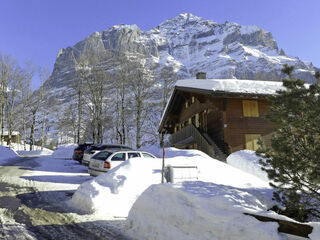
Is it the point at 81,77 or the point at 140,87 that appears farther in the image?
the point at 81,77

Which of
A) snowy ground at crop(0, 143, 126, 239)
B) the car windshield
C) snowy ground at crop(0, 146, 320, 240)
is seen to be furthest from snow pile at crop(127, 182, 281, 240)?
the car windshield

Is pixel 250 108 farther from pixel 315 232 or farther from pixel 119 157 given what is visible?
pixel 315 232

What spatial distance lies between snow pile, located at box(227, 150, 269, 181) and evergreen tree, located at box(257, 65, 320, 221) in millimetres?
7617

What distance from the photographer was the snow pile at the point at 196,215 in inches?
139

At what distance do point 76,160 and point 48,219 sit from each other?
13543 mm

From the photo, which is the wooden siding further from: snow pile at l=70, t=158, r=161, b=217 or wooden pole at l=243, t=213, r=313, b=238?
wooden pole at l=243, t=213, r=313, b=238

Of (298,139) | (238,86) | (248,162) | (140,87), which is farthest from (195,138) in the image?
(298,139)

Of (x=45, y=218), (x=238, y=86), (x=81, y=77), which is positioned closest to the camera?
(x=45, y=218)

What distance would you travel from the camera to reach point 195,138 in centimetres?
1864

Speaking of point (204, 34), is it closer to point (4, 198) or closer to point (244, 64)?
point (244, 64)

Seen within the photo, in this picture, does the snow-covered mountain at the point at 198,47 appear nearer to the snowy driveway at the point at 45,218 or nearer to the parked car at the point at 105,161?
the parked car at the point at 105,161

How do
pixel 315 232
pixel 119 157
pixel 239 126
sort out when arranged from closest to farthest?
1. pixel 315 232
2. pixel 119 157
3. pixel 239 126

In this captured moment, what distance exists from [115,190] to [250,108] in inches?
537

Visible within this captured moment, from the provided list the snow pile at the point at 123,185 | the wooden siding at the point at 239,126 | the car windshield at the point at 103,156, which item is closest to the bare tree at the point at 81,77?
the wooden siding at the point at 239,126
